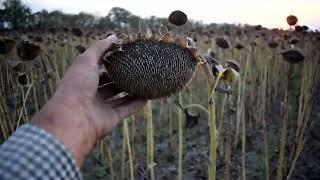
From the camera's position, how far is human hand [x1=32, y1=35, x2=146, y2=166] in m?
1.20

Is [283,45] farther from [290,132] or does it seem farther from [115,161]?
[115,161]

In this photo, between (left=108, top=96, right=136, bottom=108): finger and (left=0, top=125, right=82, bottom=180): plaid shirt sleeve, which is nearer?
(left=0, top=125, right=82, bottom=180): plaid shirt sleeve

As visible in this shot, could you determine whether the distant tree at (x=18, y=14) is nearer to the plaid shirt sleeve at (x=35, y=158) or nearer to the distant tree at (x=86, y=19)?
the distant tree at (x=86, y=19)

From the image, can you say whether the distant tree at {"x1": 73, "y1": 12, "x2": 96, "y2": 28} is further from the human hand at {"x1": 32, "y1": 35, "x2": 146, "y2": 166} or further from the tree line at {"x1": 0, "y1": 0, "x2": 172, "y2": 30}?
the human hand at {"x1": 32, "y1": 35, "x2": 146, "y2": 166}

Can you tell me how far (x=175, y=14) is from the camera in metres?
3.16

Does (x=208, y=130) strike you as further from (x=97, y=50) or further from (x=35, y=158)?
(x=35, y=158)

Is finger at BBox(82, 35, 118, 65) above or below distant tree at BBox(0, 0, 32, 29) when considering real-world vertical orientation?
below

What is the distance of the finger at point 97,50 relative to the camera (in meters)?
1.58

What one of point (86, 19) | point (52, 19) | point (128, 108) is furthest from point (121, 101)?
point (86, 19)

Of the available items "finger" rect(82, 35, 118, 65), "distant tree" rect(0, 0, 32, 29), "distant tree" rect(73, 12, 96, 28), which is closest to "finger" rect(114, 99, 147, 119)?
"finger" rect(82, 35, 118, 65)

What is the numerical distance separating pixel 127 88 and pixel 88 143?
34cm

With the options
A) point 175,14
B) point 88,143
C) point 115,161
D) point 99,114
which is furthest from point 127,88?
point 115,161

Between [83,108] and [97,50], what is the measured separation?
0.94ft

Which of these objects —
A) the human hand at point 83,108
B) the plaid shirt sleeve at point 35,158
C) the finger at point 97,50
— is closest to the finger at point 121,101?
the human hand at point 83,108
